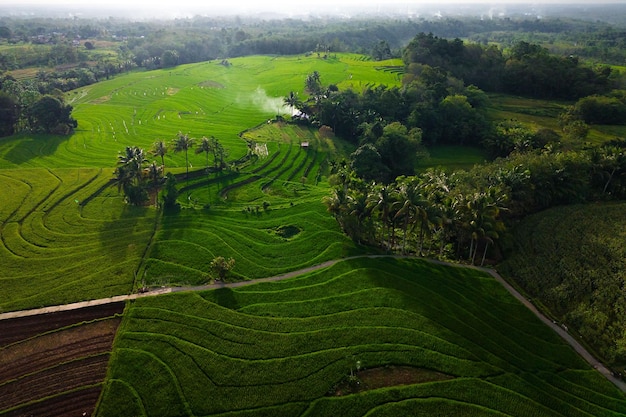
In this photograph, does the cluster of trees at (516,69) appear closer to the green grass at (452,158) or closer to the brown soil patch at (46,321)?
the green grass at (452,158)

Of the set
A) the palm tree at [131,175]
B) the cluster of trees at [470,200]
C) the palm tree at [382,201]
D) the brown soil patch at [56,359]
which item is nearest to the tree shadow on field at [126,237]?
the palm tree at [131,175]

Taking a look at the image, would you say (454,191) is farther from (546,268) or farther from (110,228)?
(110,228)

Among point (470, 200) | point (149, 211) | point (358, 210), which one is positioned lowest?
point (149, 211)

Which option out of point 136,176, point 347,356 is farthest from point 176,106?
point 347,356

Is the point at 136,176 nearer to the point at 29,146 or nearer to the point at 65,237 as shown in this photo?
the point at 65,237

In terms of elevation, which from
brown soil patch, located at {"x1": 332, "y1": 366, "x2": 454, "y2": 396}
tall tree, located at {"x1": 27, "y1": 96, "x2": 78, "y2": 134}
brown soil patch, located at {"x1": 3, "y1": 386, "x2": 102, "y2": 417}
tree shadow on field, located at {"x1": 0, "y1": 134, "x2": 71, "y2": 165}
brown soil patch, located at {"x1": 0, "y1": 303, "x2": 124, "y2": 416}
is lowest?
brown soil patch, located at {"x1": 332, "y1": 366, "x2": 454, "y2": 396}

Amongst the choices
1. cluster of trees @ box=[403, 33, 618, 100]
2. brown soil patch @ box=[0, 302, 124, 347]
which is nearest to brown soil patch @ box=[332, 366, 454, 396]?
brown soil patch @ box=[0, 302, 124, 347]

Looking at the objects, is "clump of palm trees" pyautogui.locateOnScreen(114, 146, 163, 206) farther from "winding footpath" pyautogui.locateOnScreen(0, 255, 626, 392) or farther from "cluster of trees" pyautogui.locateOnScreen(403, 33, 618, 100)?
"cluster of trees" pyautogui.locateOnScreen(403, 33, 618, 100)
